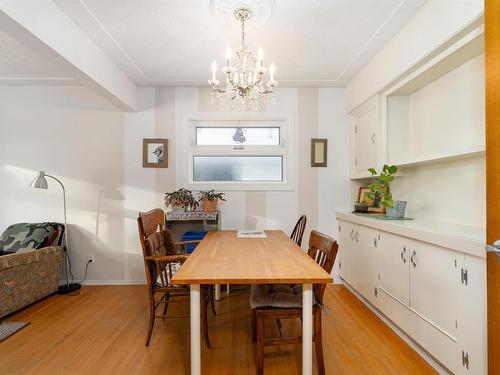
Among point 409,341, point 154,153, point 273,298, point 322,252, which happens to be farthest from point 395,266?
point 154,153

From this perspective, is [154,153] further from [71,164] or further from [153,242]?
[153,242]

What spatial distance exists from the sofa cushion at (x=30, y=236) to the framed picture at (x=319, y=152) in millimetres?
3286

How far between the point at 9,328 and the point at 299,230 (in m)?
2.77

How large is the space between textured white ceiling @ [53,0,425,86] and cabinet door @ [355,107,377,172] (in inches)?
22.5

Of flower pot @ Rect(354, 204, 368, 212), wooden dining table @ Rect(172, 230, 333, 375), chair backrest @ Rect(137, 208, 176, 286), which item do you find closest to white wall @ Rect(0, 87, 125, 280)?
chair backrest @ Rect(137, 208, 176, 286)

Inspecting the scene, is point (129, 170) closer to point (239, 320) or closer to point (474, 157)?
point (239, 320)

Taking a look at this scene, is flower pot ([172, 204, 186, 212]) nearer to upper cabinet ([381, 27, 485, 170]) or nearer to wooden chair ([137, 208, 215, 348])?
wooden chair ([137, 208, 215, 348])

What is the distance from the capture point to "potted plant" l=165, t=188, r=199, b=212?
3.20 m

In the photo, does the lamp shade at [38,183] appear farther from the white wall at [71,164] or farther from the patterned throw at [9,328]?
the patterned throw at [9,328]

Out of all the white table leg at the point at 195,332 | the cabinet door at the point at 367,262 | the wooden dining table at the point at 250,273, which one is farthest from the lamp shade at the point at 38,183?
the cabinet door at the point at 367,262

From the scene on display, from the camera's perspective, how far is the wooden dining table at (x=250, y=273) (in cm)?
138

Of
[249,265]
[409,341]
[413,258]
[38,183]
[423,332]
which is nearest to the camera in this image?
[249,265]

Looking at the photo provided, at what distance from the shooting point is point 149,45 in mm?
2576

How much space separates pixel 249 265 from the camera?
1.61 m
